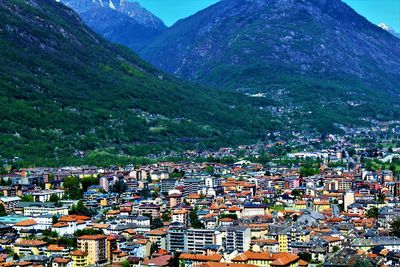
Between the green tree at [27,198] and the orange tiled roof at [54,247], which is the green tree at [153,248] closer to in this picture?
the orange tiled roof at [54,247]

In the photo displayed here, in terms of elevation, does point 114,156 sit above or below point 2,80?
below

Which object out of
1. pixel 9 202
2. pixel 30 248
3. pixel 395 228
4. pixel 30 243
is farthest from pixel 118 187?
pixel 395 228

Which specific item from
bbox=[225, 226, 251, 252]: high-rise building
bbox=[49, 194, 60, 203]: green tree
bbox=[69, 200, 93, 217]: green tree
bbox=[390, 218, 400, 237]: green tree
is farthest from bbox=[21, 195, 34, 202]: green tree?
bbox=[390, 218, 400, 237]: green tree

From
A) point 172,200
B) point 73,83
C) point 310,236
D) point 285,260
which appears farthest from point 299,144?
point 285,260

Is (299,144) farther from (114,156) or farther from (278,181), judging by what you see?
(278,181)

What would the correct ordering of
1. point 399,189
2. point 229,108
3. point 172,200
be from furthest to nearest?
point 229,108 → point 399,189 → point 172,200

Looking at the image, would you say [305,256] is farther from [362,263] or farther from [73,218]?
[73,218]

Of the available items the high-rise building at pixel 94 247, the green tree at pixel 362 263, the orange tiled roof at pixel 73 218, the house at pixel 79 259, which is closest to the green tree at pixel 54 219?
the orange tiled roof at pixel 73 218
